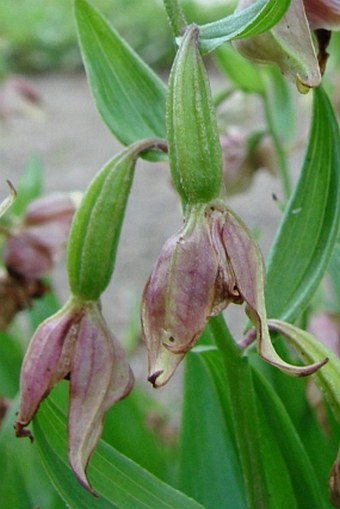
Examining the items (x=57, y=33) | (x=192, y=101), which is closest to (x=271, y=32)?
(x=192, y=101)

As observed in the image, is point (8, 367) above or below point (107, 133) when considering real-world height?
above

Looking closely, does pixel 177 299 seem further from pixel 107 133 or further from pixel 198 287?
pixel 107 133

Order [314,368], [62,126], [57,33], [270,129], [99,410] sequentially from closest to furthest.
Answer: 1. [314,368]
2. [99,410]
3. [270,129]
4. [62,126]
5. [57,33]

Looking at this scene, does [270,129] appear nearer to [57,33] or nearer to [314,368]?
[314,368]

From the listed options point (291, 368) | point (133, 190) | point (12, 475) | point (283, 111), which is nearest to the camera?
point (291, 368)

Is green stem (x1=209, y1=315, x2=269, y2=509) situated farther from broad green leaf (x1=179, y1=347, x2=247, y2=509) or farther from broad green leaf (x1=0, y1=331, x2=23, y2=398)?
broad green leaf (x1=0, y1=331, x2=23, y2=398)

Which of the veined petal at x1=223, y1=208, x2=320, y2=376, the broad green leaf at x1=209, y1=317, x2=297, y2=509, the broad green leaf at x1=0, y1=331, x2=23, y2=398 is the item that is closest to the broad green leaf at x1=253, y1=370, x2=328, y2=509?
the broad green leaf at x1=209, y1=317, x2=297, y2=509

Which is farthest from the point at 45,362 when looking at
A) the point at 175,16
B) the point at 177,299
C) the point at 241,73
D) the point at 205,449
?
the point at 241,73
